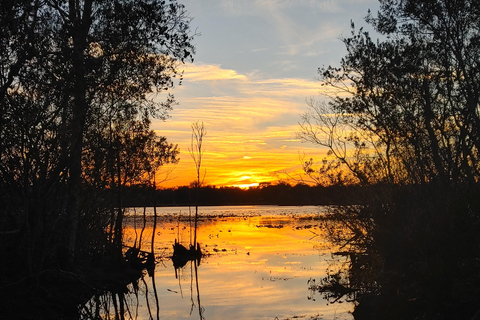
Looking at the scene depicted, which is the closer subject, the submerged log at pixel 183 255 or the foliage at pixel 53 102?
the foliage at pixel 53 102

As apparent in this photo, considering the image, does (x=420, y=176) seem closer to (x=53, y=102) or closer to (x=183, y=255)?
(x=53, y=102)

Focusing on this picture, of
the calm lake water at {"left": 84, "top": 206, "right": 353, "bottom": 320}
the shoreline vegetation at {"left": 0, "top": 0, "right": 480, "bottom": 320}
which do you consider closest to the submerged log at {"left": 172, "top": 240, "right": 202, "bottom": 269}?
the calm lake water at {"left": 84, "top": 206, "right": 353, "bottom": 320}

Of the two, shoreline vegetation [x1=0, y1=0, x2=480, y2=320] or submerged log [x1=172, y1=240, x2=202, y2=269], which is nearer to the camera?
shoreline vegetation [x1=0, y1=0, x2=480, y2=320]

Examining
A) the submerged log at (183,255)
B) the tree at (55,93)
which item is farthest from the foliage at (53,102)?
the submerged log at (183,255)

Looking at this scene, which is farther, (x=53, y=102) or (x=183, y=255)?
(x=183, y=255)

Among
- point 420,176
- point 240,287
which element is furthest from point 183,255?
point 420,176

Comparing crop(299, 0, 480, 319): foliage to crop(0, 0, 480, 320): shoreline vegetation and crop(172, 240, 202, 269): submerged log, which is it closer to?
crop(0, 0, 480, 320): shoreline vegetation

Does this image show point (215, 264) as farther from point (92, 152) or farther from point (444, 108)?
point (444, 108)

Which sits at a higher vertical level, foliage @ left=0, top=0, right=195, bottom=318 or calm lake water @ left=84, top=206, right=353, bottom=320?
foliage @ left=0, top=0, right=195, bottom=318

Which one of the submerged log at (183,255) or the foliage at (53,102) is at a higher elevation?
the foliage at (53,102)

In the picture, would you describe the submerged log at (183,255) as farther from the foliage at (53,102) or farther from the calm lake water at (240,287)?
the foliage at (53,102)

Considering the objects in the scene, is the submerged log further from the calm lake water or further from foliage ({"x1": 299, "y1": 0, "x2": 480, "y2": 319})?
foliage ({"x1": 299, "y1": 0, "x2": 480, "y2": 319})

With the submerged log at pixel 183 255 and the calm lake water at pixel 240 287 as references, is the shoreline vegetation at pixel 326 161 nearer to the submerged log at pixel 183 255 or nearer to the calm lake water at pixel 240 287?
the calm lake water at pixel 240 287

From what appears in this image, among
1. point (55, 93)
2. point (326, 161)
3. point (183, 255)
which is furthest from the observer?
point (183, 255)
